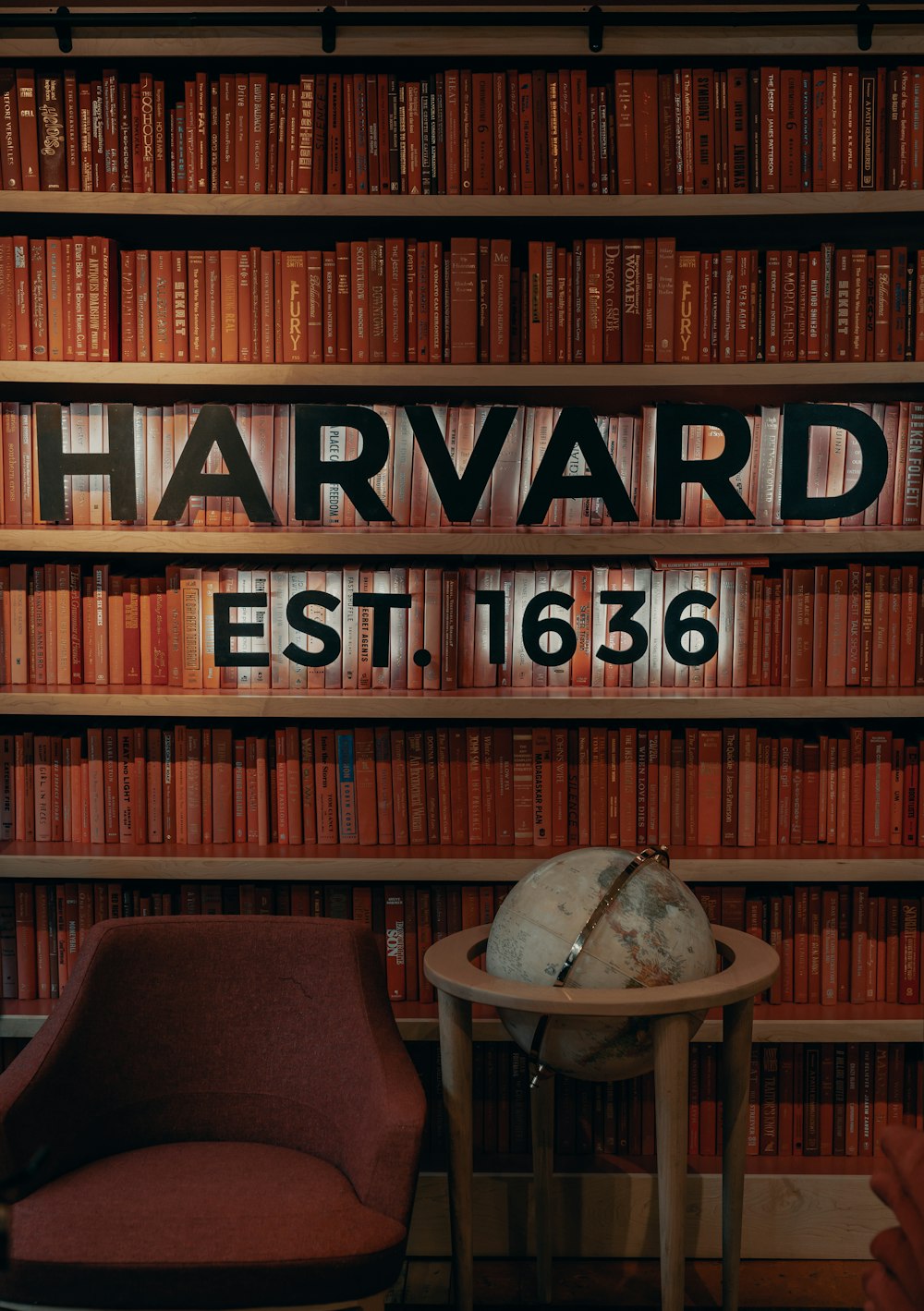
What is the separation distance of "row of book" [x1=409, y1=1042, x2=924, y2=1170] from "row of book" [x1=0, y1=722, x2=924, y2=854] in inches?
18.9

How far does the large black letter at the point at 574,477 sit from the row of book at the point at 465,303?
0.49 feet

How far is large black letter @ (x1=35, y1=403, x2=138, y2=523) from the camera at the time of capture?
265 cm

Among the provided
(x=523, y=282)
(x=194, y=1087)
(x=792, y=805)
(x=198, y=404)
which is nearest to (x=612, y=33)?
(x=523, y=282)

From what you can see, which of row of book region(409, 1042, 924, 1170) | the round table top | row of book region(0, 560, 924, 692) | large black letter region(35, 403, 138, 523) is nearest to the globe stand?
the round table top

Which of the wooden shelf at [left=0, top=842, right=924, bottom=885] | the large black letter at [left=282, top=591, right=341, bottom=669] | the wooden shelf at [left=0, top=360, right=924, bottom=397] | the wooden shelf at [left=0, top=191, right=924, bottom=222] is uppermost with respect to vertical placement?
the wooden shelf at [left=0, top=191, right=924, bottom=222]

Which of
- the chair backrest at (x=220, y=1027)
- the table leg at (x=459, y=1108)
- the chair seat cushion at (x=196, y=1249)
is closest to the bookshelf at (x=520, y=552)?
the chair backrest at (x=220, y=1027)

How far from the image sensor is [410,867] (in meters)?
2.63

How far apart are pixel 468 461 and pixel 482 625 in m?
0.35

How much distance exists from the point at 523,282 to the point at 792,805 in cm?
127

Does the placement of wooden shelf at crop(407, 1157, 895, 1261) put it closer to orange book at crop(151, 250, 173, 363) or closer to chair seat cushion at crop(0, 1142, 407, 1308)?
chair seat cushion at crop(0, 1142, 407, 1308)

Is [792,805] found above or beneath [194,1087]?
above

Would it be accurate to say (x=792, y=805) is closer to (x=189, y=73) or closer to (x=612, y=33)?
(x=612, y=33)

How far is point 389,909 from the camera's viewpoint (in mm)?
2740

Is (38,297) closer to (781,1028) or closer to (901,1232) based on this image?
(781,1028)
